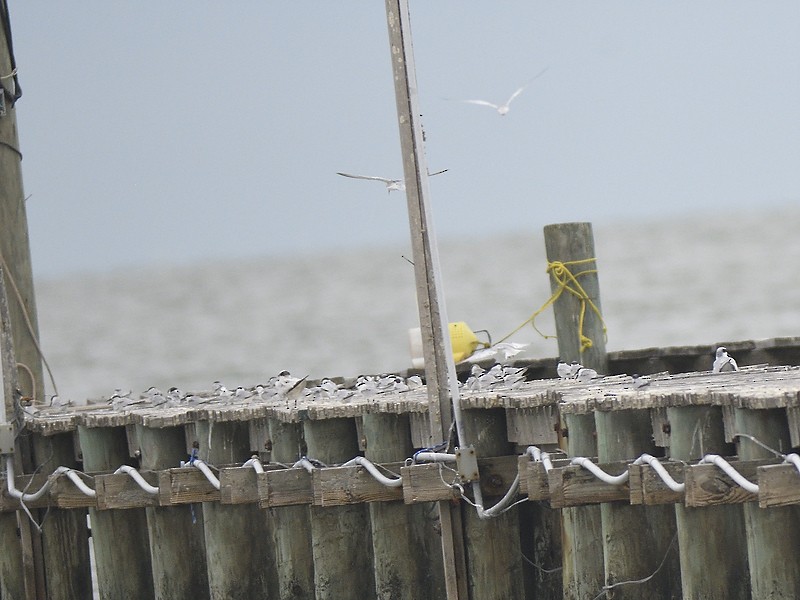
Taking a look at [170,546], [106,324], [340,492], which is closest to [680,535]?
[340,492]

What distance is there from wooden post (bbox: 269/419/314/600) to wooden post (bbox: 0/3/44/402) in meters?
3.75

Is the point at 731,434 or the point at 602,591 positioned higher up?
the point at 731,434

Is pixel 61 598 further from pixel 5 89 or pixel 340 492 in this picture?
pixel 5 89

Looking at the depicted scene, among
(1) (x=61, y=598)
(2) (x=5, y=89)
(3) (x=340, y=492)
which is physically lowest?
(1) (x=61, y=598)

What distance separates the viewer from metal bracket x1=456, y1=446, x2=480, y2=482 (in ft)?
28.2

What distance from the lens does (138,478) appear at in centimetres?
1009

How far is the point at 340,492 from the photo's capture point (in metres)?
9.03

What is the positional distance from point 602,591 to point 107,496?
3.67m

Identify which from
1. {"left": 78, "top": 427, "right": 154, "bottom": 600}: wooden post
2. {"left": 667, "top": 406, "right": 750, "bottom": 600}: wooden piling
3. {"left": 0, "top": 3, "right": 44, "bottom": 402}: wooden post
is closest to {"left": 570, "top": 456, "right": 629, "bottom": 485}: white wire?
{"left": 667, "top": 406, "right": 750, "bottom": 600}: wooden piling

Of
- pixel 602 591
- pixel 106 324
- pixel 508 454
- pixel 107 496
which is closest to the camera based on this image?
pixel 602 591

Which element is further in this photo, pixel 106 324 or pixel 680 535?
pixel 106 324

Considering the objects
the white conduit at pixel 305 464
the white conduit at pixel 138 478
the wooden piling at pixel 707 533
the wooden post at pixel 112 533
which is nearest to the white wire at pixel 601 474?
the wooden piling at pixel 707 533

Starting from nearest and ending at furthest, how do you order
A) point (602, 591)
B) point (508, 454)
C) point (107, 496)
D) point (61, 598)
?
point (602, 591), point (508, 454), point (107, 496), point (61, 598)

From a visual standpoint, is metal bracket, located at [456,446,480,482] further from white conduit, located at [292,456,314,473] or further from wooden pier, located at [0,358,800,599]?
white conduit, located at [292,456,314,473]
